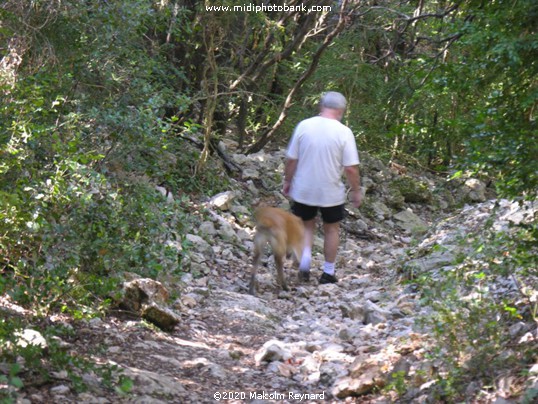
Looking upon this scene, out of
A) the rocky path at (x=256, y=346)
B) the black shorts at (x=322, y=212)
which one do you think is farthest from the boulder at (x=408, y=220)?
the rocky path at (x=256, y=346)

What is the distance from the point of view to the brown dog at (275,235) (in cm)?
752

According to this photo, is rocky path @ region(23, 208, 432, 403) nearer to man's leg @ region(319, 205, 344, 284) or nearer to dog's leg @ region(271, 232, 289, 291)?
dog's leg @ region(271, 232, 289, 291)

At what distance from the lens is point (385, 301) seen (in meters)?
7.15

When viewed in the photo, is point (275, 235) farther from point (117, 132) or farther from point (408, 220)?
point (408, 220)

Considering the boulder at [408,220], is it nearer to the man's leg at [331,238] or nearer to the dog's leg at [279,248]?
the man's leg at [331,238]

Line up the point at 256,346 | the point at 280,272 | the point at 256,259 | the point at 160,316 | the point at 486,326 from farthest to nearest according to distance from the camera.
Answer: the point at 280,272
the point at 256,259
the point at 256,346
the point at 160,316
the point at 486,326

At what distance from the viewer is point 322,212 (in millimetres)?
8312

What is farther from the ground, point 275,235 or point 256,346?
point 275,235

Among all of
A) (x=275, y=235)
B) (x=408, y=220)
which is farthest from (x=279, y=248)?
(x=408, y=220)

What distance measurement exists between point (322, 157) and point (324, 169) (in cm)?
14

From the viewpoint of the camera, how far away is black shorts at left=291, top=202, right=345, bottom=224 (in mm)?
8258

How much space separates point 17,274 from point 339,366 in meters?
2.33

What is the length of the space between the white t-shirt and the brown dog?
445mm

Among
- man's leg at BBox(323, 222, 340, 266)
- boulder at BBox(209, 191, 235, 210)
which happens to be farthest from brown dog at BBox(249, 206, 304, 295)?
boulder at BBox(209, 191, 235, 210)
